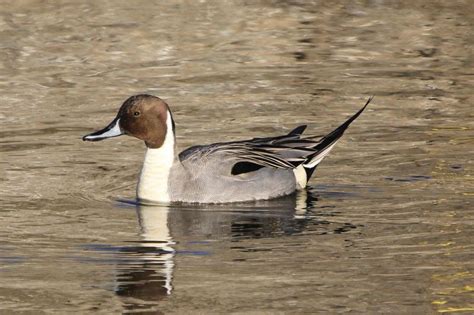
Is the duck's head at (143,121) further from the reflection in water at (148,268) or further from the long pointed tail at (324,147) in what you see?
the long pointed tail at (324,147)

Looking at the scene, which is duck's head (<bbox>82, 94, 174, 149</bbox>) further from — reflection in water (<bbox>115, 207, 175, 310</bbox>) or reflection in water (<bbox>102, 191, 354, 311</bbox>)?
reflection in water (<bbox>115, 207, 175, 310</bbox>)

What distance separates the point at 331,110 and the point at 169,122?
8.90 ft

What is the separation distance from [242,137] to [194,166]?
5.84ft

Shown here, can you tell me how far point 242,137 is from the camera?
1194cm

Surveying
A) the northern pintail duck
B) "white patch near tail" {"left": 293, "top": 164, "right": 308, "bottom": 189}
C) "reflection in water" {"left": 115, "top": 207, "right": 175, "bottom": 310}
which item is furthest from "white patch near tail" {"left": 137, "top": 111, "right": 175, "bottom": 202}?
"white patch near tail" {"left": 293, "top": 164, "right": 308, "bottom": 189}

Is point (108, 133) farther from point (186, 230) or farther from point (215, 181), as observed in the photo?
point (186, 230)

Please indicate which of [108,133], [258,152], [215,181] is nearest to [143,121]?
[108,133]

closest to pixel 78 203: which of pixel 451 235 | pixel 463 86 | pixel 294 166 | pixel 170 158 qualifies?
pixel 170 158

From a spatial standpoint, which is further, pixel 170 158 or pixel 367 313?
pixel 170 158

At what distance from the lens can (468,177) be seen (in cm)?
1042

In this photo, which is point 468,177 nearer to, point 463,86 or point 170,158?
point 170,158

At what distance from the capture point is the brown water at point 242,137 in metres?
7.79

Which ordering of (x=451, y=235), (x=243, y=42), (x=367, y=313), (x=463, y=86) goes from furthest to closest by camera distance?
(x=243, y=42), (x=463, y=86), (x=451, y=235), (x=367, y=313)

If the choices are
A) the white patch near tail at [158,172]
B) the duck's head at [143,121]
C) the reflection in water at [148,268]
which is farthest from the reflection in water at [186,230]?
the duck's head at [143,121]
